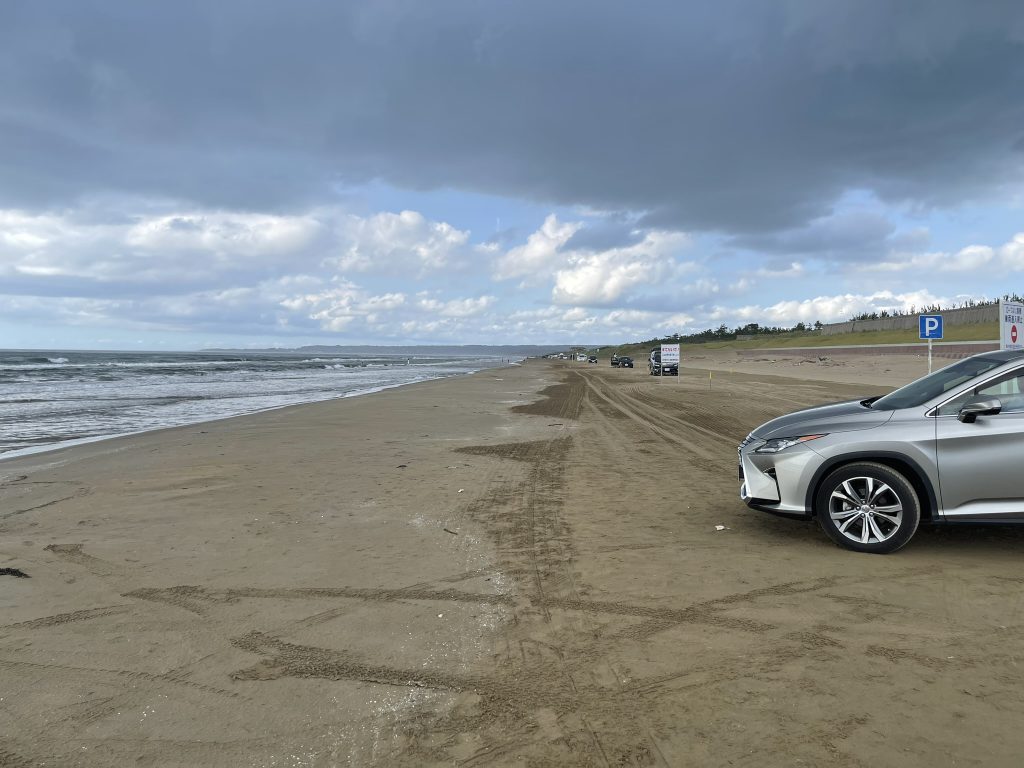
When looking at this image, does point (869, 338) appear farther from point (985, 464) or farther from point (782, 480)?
point (782, 480)

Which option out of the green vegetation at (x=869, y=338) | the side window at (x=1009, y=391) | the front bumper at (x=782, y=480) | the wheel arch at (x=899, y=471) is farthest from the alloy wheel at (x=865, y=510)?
the green vegetation at (x=869, y=338)

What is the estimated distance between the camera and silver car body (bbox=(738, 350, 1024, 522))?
195 inches

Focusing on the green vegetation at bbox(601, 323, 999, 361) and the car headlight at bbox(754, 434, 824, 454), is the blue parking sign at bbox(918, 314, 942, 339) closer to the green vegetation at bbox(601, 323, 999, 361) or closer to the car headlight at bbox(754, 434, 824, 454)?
the car headlight at bbox(754, 434, 824, 454)

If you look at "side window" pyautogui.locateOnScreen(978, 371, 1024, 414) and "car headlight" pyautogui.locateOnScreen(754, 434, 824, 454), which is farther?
"car headlight" pyautogui.locateOnScreen(754, 434, 824, 454)

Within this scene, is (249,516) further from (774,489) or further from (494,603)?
(774,489)

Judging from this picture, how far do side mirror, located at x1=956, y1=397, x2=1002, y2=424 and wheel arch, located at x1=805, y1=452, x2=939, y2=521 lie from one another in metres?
0.53

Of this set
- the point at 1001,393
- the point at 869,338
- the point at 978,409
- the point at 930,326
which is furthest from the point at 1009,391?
the point at 869,338

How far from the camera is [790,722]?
288cm

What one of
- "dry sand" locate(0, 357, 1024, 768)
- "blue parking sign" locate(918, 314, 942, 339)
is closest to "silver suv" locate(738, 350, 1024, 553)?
"dry sand" locate(0, 357, 1024, 768)

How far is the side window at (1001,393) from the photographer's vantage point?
5.10 m

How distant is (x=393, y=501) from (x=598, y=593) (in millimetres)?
3681

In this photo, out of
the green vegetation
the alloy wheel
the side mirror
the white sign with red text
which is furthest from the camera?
the green vegetation

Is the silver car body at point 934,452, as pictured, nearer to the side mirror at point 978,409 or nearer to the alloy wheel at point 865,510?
the side mirror at point 978,409

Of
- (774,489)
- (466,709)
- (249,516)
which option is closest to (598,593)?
(466,709)
